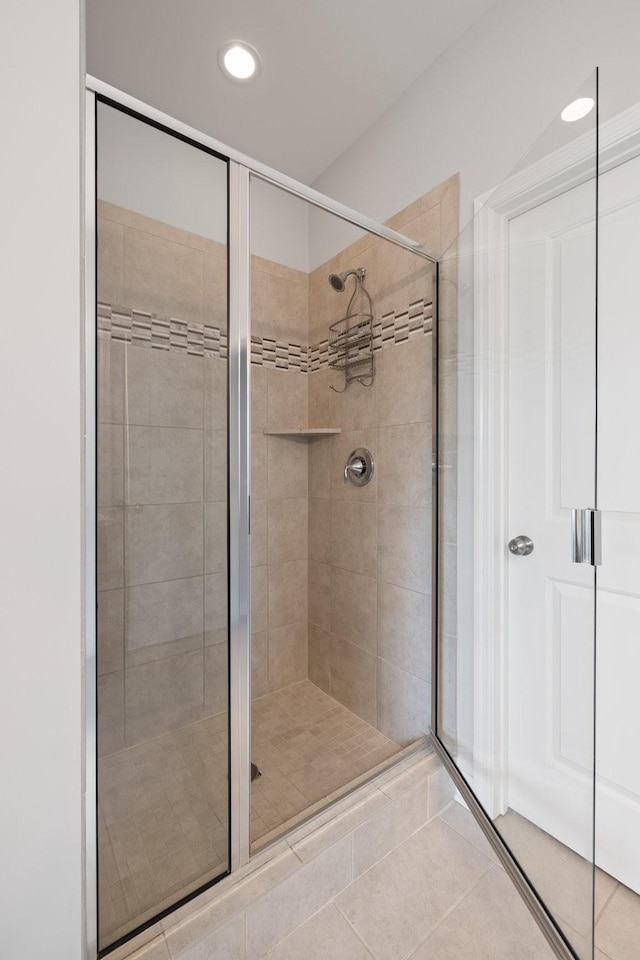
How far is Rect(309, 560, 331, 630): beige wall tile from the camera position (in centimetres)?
195

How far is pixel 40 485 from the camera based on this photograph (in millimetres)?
527

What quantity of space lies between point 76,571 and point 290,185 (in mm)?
1074

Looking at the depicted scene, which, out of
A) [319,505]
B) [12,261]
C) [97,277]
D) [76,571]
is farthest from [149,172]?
[319,505]

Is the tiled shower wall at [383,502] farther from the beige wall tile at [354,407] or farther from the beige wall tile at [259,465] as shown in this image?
the beige wall tile at [259,465]

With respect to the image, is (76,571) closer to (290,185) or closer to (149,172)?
(149,172)

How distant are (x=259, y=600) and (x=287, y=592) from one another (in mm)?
150

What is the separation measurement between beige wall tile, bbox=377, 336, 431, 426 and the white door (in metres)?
0.44

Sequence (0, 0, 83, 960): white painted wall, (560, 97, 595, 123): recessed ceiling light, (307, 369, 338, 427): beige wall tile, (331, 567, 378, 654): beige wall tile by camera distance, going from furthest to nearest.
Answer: (307, 369, 338, 427): beige wall tile < (331, 567, 378, 654): beige wall tile < (560, 97, 595, 123): recessed ceiling light < (0, 0, 83, 960): white painted wall

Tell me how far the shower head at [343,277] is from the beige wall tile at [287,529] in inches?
38.6

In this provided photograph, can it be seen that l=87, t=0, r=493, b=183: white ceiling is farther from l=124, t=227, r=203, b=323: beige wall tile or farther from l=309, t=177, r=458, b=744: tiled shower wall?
l=124, t=227, r=203, b=323: beige wall tile

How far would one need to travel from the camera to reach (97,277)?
79 centimetres

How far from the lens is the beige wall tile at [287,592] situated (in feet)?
6.46

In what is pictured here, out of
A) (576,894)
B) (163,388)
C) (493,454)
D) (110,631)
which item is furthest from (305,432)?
(576,894)

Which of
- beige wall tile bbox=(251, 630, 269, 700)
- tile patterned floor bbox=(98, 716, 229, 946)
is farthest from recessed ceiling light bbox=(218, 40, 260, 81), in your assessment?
beige wall tile bbox=(251, 630, 269, 700)
